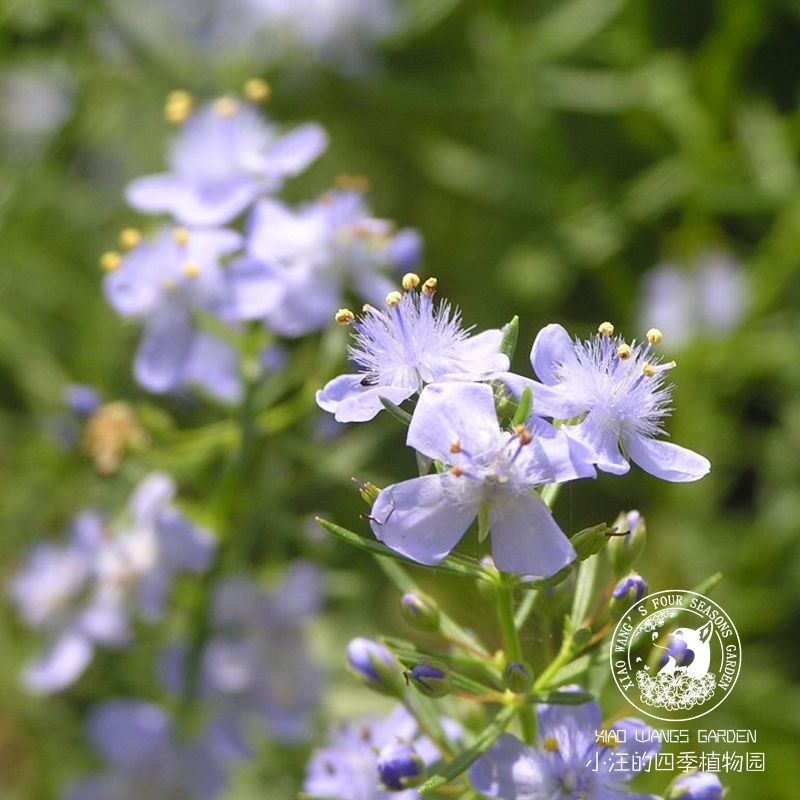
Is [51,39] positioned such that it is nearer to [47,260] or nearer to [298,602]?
[47,260]

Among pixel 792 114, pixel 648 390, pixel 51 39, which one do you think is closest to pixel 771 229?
pixel 792 114

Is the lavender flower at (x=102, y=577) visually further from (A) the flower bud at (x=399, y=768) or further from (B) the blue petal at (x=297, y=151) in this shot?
(A) the flower bud at (x=399, y=768)

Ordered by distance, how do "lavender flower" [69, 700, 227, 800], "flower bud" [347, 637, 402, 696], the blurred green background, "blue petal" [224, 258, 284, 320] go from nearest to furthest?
"flower bud" [347, 637, 402, 696]
"blue petal" [224, 258, 284, 320]
"lavender flower" [69, 700, 227, 800]
the blurred green background

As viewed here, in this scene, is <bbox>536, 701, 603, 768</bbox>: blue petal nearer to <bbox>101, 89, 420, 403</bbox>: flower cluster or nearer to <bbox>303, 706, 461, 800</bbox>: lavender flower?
<bbox>303, 706, 461, 800</bbox>: lavender flower

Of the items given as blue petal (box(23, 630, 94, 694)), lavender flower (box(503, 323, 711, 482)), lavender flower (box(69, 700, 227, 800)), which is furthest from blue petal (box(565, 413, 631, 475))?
blue petal (box(23, 630, 94, 694))

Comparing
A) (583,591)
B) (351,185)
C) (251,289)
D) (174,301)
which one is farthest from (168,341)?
(583,591)

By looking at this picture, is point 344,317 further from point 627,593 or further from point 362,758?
point 362,758
